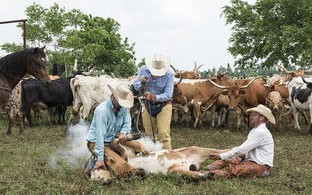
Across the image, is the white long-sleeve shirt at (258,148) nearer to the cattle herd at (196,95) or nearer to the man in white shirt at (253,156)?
the man in white shirt at (253,156)

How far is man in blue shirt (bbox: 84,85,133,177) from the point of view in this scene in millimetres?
6820

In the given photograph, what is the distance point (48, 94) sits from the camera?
52.7 feet

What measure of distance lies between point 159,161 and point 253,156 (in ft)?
4.77

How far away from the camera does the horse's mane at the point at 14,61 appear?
10.4m

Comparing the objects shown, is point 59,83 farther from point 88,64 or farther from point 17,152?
point 88,64

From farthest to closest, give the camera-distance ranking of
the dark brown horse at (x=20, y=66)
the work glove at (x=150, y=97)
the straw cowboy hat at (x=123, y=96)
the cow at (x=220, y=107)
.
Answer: the cow at (x=220, y=107) → the dark brown horse at (x=20, y=66) → the work glove at (x=150, y=97) → the straw cowboy hat at (x=123, y=96)

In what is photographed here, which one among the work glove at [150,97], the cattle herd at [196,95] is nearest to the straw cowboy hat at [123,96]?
the work glove at [150,97]

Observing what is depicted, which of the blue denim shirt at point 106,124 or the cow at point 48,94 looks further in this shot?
the cow at point 48,94

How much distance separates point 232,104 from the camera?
14.7 m

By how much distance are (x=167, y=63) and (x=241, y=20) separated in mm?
27937

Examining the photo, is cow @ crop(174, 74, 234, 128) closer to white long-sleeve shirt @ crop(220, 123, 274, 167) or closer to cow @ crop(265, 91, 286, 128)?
cow @ crop(265, 91, 286, 128)

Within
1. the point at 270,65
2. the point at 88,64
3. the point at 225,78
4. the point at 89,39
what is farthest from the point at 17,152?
the point at 89,39

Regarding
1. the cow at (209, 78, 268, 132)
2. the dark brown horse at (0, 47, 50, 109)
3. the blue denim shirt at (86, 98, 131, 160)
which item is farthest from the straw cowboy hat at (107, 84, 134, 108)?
the cow at (209, 78, 268, 132)

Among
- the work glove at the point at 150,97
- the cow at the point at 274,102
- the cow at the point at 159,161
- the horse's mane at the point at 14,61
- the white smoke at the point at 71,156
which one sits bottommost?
the white smoke at the point at 71,156
